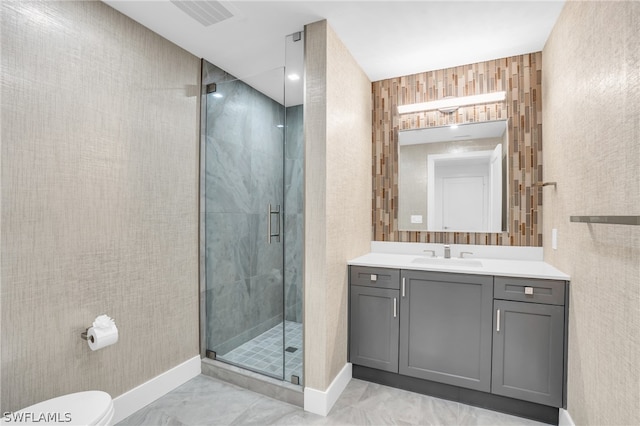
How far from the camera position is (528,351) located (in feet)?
6.22

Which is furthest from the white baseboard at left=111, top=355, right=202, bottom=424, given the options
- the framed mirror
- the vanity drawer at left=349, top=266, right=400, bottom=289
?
the framed mirror

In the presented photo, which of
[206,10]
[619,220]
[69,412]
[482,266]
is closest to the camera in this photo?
[619,220]

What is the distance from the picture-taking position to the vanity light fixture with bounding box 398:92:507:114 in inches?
99.4

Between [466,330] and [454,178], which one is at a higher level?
[454,178]

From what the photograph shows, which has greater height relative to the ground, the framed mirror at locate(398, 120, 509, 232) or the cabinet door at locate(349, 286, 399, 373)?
the framed mirror at locate(398, 120, 509, 232)

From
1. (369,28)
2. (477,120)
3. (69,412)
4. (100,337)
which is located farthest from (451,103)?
(69,412)

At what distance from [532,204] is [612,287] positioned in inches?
49.8

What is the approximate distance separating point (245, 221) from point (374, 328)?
4.19 feet

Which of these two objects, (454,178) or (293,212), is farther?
(454,178)

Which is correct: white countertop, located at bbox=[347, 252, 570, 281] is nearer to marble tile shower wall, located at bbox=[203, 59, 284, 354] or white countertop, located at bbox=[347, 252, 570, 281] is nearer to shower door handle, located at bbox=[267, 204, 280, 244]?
shower door handle, located at bbox=[267, 204, 280, 244]

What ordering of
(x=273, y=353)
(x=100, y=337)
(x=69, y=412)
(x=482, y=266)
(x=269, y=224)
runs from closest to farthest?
(x=69, y=412) → (x=100, y=337) → (x=482, y=266) → (x=269, y=224) → (x=273, y=353)

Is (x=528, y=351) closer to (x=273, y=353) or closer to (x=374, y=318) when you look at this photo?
(x=374, y=318)

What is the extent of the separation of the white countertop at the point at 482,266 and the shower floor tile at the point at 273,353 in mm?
674

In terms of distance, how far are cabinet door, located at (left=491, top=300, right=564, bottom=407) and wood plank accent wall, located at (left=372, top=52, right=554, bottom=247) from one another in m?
0.74
